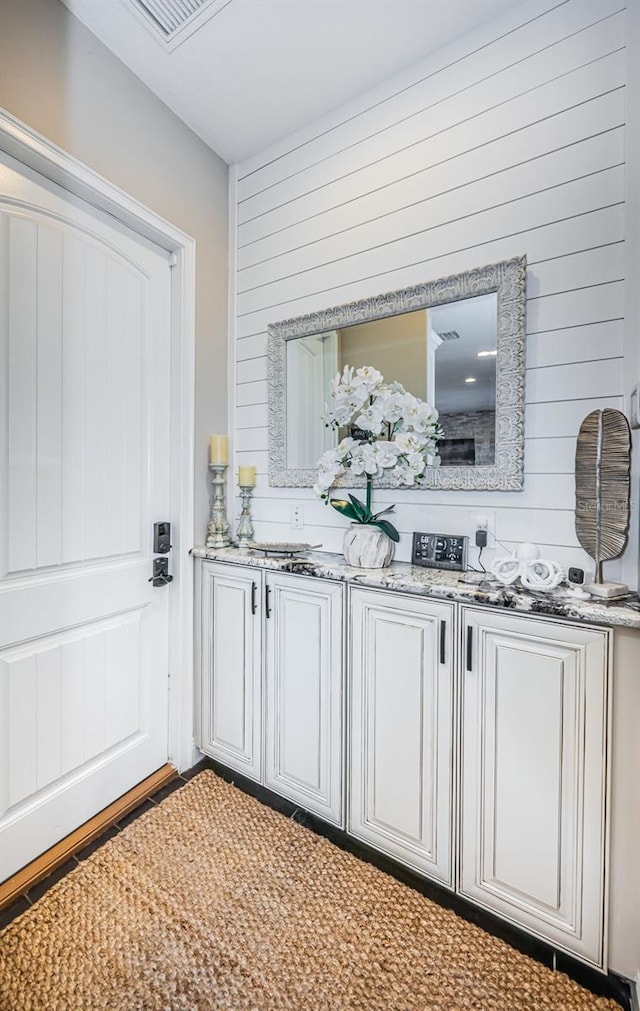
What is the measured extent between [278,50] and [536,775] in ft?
8.65

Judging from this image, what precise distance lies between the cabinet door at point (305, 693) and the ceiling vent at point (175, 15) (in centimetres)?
203

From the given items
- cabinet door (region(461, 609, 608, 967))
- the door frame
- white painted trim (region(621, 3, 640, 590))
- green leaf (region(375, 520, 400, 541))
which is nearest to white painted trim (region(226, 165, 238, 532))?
the door frame

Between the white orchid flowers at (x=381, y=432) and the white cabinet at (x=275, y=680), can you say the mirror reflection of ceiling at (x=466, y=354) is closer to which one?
the white orchid flowers at (x=381, y=432)

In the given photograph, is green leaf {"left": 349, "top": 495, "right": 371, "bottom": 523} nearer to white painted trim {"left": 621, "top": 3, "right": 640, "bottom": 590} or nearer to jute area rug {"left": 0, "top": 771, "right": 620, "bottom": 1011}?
white painted trim {"left": 621, "top": 3, "right": 640, "bottom": 590}

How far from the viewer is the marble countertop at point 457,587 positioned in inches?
43.8

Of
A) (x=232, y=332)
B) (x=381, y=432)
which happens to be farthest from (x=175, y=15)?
(x=381, y=432)

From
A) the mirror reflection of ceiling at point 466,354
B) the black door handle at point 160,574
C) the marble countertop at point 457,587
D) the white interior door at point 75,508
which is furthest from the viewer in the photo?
the black door handle at point 160,574

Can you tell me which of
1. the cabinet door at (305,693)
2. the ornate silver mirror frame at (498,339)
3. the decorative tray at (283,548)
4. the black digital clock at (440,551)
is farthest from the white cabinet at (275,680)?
the ornate silver mirror frame at (498,339)

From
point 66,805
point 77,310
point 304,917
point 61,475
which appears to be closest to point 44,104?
point 77,310

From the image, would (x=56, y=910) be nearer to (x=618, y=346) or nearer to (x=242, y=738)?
(x=242, y=738)

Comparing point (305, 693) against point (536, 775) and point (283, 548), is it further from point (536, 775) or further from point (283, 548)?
point (536, 775)

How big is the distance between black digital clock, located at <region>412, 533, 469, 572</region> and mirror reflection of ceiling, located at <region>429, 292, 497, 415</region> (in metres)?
0.47

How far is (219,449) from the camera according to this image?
6.69ft

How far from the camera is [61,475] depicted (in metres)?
1.57
